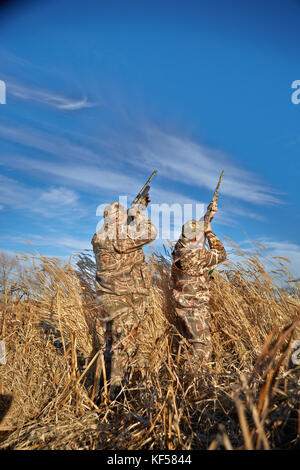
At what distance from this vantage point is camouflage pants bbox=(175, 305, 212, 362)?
3610 millimetres

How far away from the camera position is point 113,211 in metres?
4.34

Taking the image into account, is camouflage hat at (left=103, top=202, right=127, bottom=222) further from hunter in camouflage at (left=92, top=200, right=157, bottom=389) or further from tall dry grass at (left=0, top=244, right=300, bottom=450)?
tall dry grass at (left=0, top=244, right=300, bottom=450)

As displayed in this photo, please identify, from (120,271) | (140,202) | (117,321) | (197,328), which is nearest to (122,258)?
(120,271)

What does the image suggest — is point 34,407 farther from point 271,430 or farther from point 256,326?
point 256,326

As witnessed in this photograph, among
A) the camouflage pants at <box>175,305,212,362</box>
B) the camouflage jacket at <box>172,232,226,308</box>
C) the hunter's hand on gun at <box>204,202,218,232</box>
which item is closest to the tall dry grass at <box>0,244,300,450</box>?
the camouflage pants at <box>175,305,212,362</box>

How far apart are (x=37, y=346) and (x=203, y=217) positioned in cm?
290

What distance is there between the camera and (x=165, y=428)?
157 cm

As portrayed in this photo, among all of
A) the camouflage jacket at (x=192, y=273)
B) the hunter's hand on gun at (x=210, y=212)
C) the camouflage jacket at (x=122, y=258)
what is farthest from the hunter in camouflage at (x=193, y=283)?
the camouflage jacket at (x=122, y=258)

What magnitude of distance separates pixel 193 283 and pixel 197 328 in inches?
23.1

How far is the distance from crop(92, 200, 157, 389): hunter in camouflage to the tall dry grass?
23cm

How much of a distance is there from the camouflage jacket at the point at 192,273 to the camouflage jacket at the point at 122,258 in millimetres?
477

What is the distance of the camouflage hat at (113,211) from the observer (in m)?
4.32

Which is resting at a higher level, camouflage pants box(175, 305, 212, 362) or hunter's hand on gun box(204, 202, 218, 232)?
hunter's hand on gun box(204, 202, 218, 232)

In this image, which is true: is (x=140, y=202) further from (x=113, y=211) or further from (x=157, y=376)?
(x=157, y=376)
